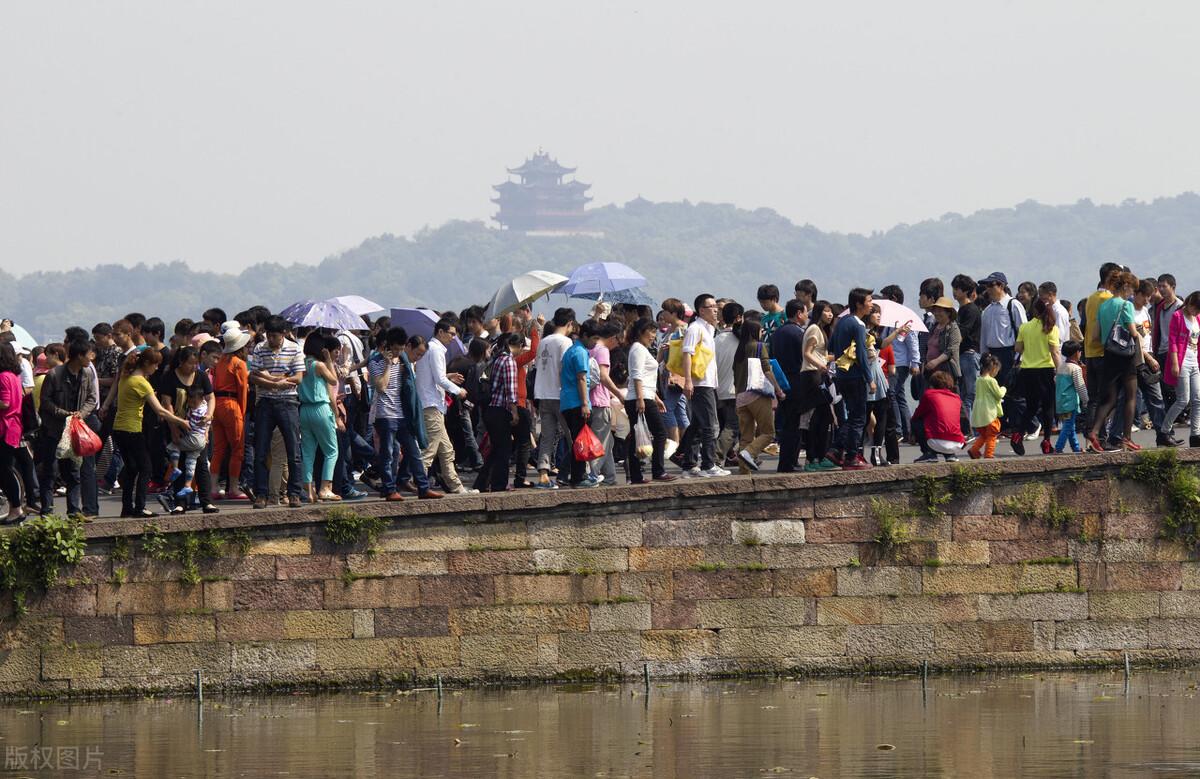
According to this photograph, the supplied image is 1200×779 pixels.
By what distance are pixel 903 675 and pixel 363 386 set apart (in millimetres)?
5421

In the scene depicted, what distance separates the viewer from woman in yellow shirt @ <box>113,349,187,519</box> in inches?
598

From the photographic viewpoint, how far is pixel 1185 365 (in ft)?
57.2

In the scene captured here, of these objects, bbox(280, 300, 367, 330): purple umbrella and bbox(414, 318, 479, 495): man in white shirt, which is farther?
bbox(280, 300, 367, 330): purple umbrella

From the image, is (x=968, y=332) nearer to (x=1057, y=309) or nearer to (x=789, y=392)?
(x=1057, y=309)

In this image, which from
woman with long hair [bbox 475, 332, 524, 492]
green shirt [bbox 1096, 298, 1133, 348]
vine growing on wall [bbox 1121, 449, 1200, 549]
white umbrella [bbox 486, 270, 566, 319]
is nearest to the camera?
vine growing on wall [bbox 1121, 449, 1200, 549]

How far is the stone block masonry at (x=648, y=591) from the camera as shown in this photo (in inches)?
580

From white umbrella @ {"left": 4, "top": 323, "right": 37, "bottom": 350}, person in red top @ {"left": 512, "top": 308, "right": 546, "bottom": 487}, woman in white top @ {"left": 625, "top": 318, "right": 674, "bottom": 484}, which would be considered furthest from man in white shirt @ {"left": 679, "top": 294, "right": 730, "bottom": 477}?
white umbrella @ {"left": 4, "top": 323, "right": 37, "bottom": 350}

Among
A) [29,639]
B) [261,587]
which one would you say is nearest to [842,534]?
[261,587]

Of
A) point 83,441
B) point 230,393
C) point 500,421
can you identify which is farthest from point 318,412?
point 83,441

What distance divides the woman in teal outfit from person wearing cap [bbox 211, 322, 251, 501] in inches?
24.9

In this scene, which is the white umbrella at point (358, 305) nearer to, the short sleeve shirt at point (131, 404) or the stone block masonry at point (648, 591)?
the short sleeve shirt at point (131, 404)

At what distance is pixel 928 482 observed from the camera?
1548cm

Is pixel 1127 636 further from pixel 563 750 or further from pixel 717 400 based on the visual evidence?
pixel 563 750

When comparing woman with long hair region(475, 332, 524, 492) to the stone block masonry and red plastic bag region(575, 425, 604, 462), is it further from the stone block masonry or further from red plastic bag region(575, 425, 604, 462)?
the stone block masonry
